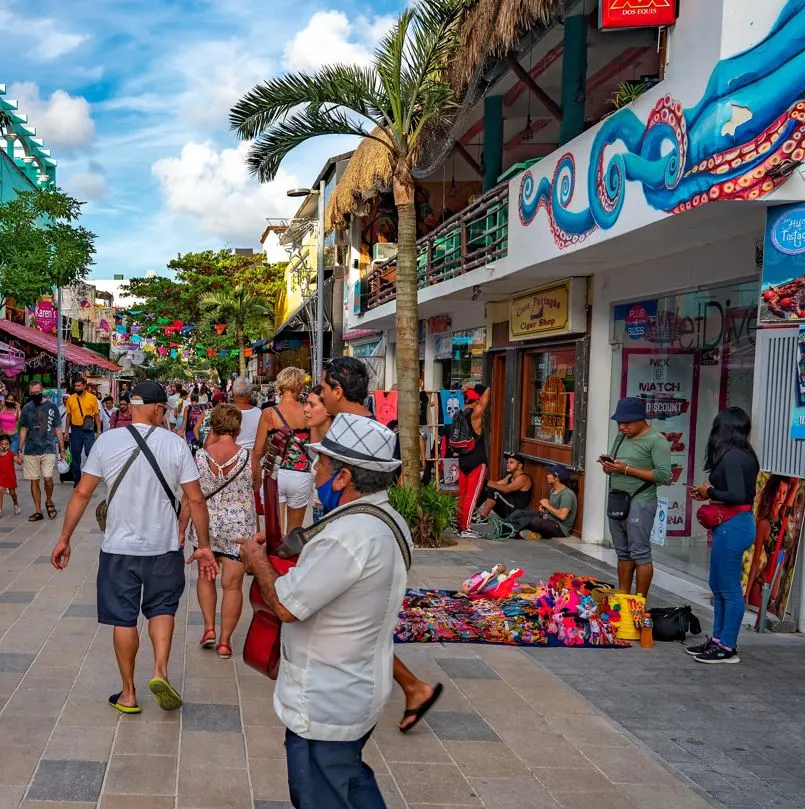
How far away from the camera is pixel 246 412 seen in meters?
7.73

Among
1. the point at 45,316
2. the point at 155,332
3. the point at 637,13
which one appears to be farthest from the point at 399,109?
the point at 155,332

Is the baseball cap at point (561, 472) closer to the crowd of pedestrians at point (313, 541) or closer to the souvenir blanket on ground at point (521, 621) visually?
the crowd of pedestrians at point (313, 541)

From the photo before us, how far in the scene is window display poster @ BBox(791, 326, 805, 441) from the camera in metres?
6.16

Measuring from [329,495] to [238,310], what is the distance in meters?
43.1

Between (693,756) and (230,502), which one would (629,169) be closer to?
(230,502)

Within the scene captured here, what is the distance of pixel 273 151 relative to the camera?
10586 mm

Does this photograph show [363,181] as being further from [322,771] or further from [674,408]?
[322,771]

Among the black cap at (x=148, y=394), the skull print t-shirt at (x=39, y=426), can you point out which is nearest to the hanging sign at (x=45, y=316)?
the skull print t-shirt at (x=39, y=426)

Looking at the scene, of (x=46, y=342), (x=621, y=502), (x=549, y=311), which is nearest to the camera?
(x=621, y=502)

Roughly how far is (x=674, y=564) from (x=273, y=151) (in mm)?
6783

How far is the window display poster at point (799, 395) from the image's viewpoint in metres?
6.16

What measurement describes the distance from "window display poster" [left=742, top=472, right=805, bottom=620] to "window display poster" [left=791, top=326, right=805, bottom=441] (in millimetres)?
378

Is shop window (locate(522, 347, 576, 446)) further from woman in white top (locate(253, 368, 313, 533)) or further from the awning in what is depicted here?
the awning

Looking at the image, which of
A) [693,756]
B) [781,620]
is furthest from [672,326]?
[693,756]
